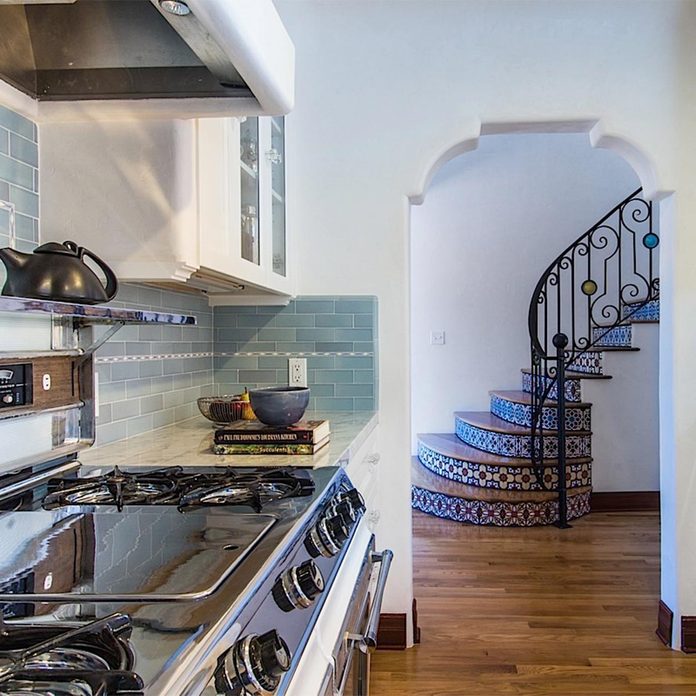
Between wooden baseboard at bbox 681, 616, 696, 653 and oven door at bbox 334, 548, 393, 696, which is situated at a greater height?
oven door at bbox 334, 548, 393, 696

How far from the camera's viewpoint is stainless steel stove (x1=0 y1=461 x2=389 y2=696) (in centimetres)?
66

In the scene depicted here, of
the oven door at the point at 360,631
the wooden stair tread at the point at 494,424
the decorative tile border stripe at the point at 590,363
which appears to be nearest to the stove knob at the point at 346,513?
the oven door at the point at 360,631

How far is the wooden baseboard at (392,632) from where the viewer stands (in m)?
2.66

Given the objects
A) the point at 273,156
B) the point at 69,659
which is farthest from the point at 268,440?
the point at 69,659

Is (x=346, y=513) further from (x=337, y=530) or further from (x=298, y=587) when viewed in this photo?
(x=298, y=587)

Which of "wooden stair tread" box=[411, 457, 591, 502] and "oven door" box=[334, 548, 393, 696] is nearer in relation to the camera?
"oven door" box=[334, 548, 393, 696]

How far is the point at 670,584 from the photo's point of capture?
2.66m

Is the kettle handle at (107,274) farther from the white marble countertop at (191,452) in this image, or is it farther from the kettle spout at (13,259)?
the white marble countertop at (191,452)

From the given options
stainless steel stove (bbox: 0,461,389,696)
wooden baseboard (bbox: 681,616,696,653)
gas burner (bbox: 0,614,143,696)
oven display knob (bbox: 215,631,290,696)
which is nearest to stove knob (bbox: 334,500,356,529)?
Answer: stainless steel stove (bbox: 0,461,389,696)

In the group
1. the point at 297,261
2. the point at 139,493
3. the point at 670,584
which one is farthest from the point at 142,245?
the point at 670,584

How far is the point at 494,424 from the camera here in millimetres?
5023

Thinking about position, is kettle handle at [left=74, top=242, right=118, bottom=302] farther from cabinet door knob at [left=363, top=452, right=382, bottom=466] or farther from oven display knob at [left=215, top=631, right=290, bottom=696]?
cabinet door knob at [left=363, top=452, right=382, bottom=466]

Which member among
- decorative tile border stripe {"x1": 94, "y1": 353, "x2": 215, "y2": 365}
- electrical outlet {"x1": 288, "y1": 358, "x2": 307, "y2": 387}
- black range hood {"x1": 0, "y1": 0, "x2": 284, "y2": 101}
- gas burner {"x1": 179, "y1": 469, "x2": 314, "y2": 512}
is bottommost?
gas burner {"x1": 179, "y1": 469, "x2": 314, "y2": 512}

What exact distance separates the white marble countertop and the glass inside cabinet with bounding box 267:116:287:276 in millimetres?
657
